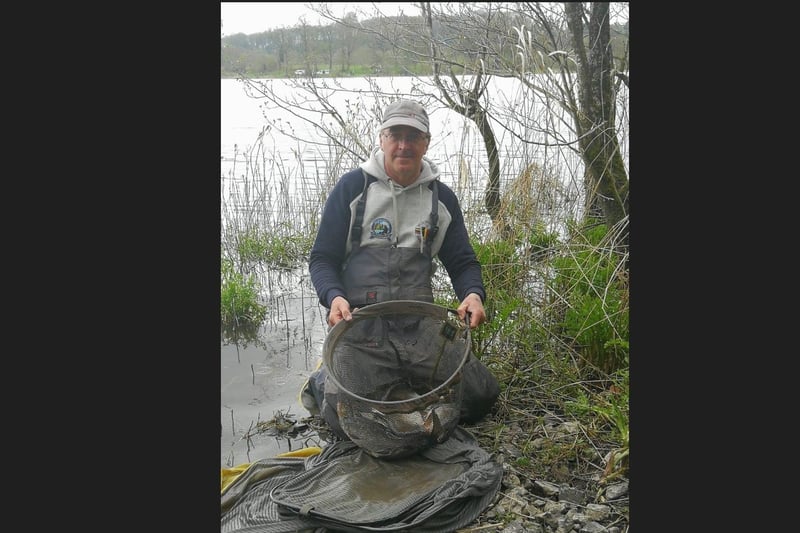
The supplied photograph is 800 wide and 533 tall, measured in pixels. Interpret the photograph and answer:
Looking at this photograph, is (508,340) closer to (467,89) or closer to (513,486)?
(513,486)

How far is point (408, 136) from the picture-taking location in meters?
2.94

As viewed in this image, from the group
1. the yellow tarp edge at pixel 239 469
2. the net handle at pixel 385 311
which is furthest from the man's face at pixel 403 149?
the yellow tarp edge at pixel 239 469

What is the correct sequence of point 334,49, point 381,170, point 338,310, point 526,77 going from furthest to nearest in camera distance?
point 334,49
point 526,77
point 381,170
point 338,310

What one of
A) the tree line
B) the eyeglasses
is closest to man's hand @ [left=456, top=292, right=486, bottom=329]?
the eyeglasses

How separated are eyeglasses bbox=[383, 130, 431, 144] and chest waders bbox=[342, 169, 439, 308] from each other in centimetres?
21

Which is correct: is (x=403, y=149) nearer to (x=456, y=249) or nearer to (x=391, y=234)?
(x=391, y=234)

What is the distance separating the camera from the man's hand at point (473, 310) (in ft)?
9.36

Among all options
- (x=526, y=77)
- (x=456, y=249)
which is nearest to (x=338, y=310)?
(x=456, y=249)

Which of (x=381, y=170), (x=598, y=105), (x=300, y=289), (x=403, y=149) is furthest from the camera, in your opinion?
(x=300, y=289)

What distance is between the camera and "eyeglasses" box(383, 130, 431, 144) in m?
2.93

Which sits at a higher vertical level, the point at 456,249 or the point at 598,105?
the point at 598,105

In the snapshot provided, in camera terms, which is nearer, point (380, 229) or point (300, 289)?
point (380, 229)

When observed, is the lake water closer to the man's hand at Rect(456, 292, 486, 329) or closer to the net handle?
the net handle

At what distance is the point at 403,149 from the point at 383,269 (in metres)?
0.51
